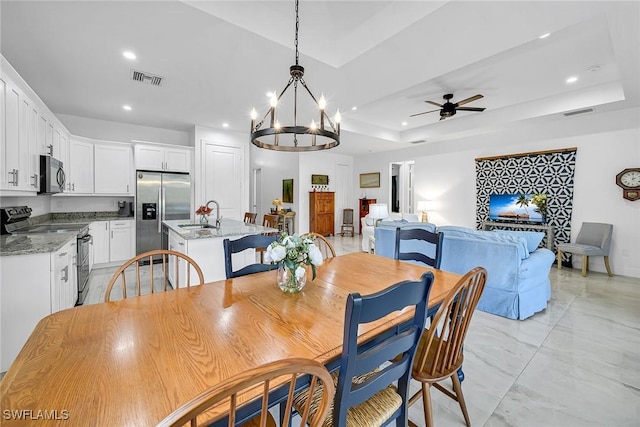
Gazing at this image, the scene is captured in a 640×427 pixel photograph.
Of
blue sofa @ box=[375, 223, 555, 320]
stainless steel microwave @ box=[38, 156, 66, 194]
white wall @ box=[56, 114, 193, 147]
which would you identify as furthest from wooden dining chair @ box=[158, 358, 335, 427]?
white wall @ box=[56, 114, 193, 147]

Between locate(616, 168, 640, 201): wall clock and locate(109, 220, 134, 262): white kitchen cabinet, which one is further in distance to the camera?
locate(109, 220, 134, 262): white kitchen cabinet

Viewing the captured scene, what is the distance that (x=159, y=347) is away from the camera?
964 millimetres

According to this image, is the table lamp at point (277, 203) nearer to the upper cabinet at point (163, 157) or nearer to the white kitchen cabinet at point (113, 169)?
the upper cabinet at point (163, 157)

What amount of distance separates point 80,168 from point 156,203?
1.29 metres

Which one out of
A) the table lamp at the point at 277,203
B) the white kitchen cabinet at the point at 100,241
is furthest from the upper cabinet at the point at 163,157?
the table lamp at the point at 277,203

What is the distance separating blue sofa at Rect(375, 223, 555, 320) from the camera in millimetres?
2883

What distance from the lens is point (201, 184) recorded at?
5500 millimetres

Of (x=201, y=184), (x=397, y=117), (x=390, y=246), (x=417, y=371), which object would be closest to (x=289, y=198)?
(x=201, y=184)

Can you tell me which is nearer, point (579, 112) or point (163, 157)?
point (579, 112)

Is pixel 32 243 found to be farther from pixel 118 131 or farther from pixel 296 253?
pixel 118 131

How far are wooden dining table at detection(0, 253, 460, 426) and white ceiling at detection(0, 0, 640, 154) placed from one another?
7.31ft

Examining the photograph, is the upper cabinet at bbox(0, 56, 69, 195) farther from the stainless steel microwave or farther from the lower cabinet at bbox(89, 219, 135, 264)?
the lower cabinet at bbox(89, 219, 135, 264)

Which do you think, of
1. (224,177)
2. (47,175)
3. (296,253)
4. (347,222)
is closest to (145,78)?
(47,175)

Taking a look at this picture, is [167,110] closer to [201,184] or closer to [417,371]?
[201,184]
